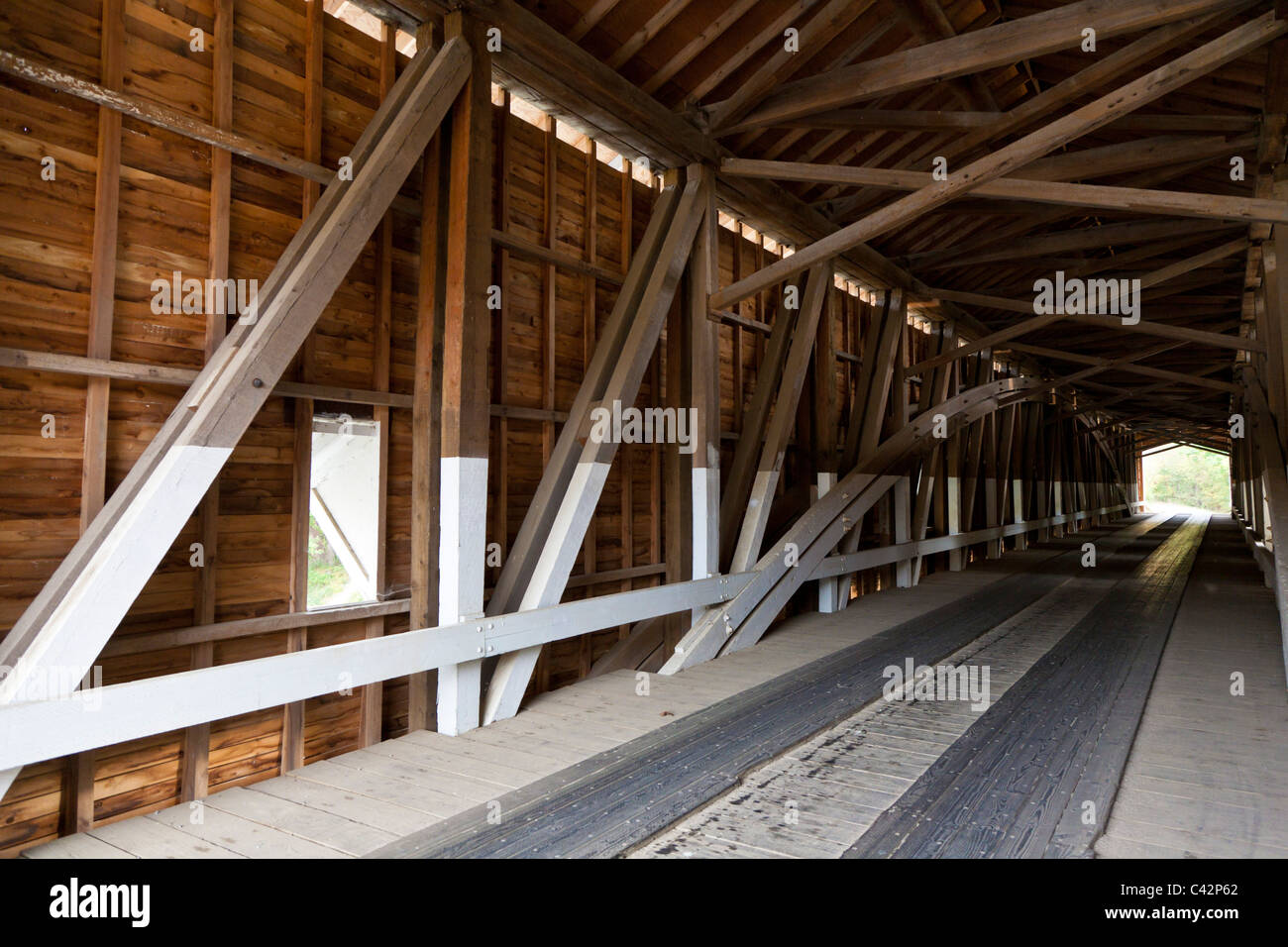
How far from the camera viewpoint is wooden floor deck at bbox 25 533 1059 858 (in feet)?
7.83

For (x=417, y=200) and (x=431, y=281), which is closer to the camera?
(x=431, y=281)

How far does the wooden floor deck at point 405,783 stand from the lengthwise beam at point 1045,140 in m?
2.79

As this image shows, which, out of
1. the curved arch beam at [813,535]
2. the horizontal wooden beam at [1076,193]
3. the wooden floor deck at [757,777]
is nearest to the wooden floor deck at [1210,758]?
the wooden floor deck at [757,777]

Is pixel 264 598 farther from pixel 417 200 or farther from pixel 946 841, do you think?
pixel 946 841

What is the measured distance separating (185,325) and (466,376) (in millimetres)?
1214

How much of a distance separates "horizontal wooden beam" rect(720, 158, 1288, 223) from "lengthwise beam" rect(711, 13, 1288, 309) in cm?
17

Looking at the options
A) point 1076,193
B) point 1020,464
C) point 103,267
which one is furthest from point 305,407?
point 1020,464

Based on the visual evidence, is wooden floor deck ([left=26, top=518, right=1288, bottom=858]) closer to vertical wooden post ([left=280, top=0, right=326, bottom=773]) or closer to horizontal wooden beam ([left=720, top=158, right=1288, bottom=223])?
vertical wooden post ([left=280, top=0, right=326, bottom=773])

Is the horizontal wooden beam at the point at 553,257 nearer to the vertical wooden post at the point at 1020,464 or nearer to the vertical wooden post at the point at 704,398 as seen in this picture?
the vertical wooden post at the point at 704,398

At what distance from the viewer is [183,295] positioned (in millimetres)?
3273

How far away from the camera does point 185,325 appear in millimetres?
3297

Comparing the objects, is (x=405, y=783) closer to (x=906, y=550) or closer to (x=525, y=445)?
(x=525, y=445)
